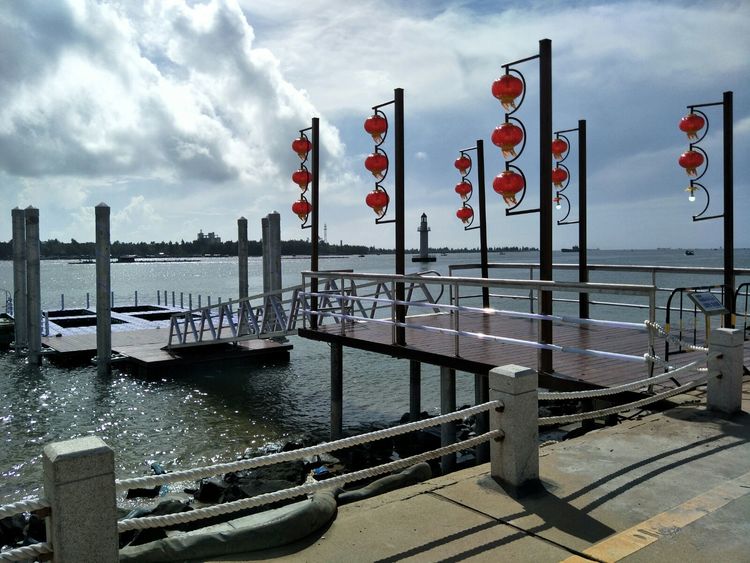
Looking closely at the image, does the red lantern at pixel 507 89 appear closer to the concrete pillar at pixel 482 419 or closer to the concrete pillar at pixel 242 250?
the concrete pillar at pixel 482 419

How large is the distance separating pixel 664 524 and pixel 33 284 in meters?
22.1

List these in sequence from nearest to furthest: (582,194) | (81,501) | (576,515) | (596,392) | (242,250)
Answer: (81,501) < (576,515) < (596,392) < (582,194) < (242,250)

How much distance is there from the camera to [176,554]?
12.6 feet

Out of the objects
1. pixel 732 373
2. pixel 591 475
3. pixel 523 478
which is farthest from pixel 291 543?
pixel 732 373

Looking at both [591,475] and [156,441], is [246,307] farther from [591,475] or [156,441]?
[591,475]

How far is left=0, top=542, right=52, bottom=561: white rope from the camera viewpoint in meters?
3.08

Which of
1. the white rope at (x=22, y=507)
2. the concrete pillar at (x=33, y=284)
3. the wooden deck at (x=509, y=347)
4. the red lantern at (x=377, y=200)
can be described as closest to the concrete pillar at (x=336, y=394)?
the wooden deck at (x=509, y=347)

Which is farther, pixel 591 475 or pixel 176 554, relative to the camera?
pixel 591 475

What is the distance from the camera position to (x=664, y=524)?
4281 mm

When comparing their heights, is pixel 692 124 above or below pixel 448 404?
above

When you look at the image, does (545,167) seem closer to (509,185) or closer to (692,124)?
(509,185)

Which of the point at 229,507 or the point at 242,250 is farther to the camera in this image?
the point at 242,250

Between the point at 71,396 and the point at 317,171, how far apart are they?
31.7 ft

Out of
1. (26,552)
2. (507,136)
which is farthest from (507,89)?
(26,552)
